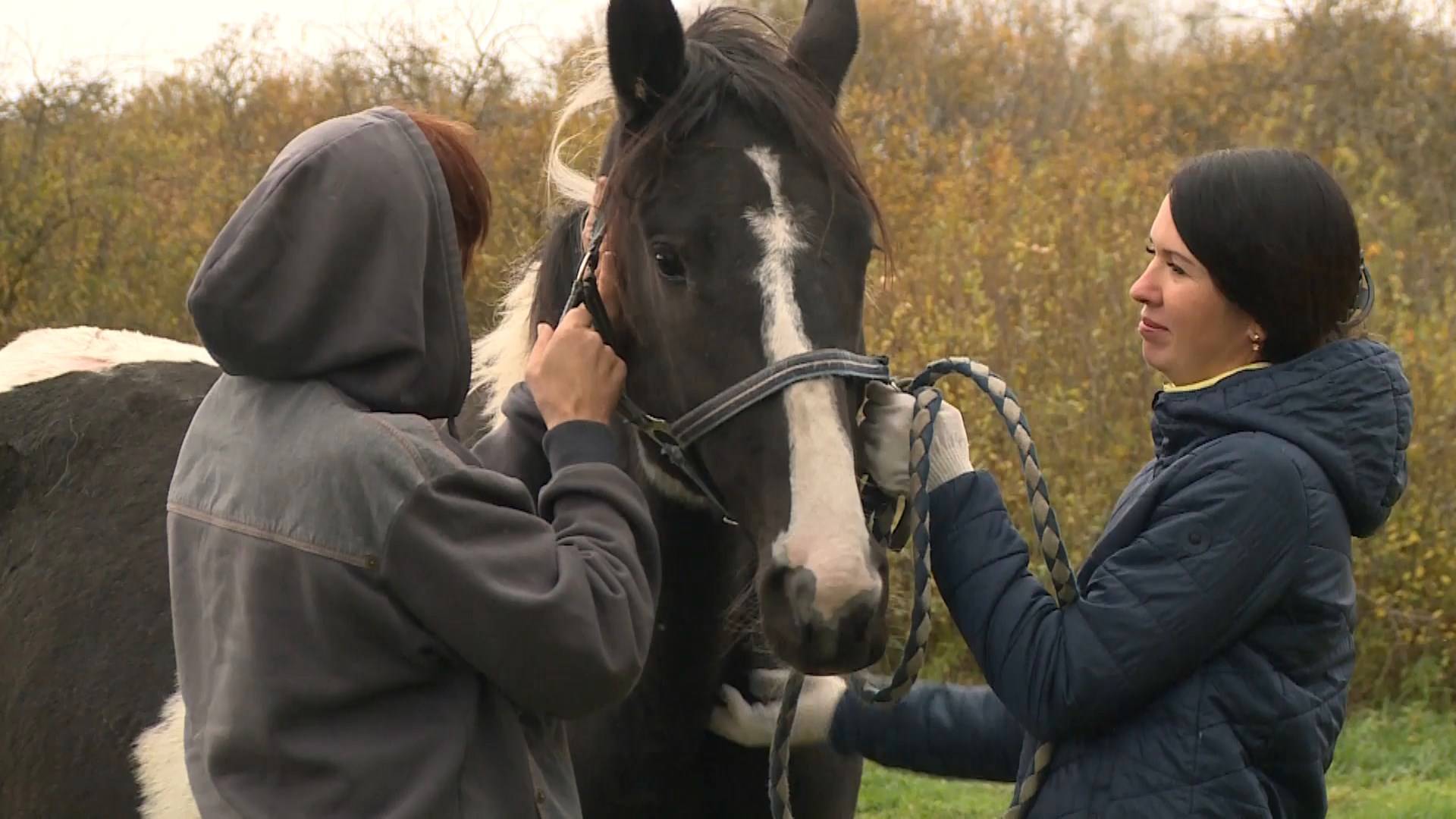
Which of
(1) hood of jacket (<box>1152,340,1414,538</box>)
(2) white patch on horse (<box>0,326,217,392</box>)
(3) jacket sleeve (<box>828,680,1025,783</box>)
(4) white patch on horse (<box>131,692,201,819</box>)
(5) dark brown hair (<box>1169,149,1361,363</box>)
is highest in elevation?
(5) dark brown hair (<box>1169,149,1361,363</box>)

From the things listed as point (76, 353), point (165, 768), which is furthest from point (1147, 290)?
point (76, 353)

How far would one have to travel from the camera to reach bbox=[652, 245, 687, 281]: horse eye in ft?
7.34

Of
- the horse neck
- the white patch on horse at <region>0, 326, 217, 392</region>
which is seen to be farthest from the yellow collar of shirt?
the white patch on horse at <region>0, 326, 217, 392</region>

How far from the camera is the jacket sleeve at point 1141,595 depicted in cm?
180

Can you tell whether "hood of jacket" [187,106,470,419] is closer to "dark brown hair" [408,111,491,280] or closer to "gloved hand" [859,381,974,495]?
"dark brown hair" [408,111,491,280]

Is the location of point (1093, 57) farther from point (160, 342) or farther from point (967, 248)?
point (160, 342)

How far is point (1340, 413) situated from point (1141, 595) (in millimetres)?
335

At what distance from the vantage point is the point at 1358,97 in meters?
12.3

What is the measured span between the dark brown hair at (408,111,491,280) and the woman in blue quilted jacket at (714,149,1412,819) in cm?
71

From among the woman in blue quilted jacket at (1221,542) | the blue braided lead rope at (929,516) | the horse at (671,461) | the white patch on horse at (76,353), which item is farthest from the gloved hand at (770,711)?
the white patch on horse at (76,353)

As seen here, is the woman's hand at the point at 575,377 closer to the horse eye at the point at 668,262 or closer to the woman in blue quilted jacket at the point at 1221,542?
the horse eye at the point at 668,262

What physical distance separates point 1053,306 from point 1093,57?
822 cm

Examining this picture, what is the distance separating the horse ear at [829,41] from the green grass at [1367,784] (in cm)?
373

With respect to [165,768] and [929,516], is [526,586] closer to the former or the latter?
[929,516]
